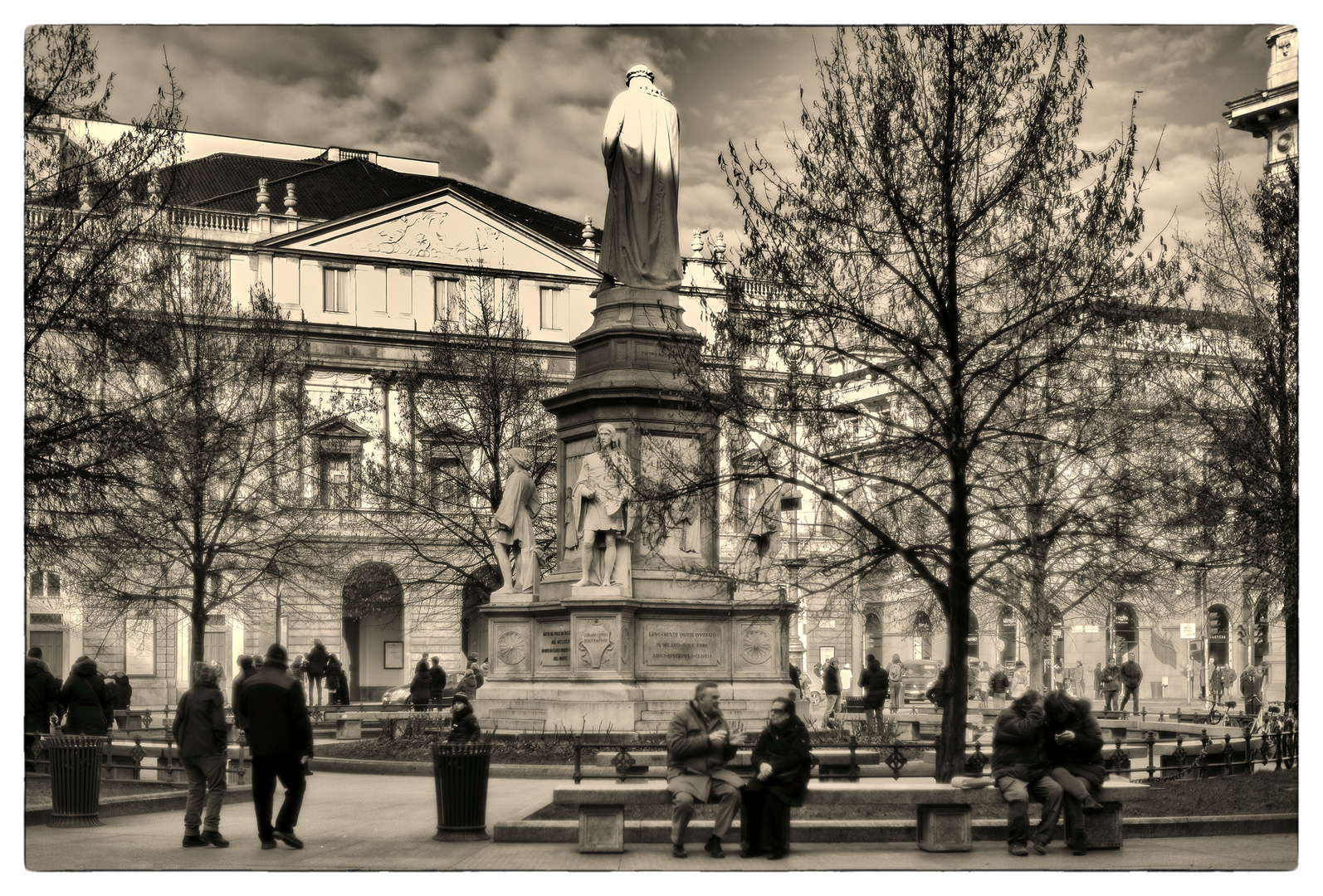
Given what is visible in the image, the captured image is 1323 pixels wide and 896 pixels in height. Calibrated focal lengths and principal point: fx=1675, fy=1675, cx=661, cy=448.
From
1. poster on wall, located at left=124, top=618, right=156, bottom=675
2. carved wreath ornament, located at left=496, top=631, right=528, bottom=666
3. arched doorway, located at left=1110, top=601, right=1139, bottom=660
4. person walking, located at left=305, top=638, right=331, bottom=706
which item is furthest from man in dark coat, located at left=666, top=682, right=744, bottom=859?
poster on wall, located at left=124, top=618, right=156, bottom=675

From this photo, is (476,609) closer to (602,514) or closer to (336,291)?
(602,514)

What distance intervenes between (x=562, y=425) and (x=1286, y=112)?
9881 millimetres

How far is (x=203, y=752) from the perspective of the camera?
13.6 metres

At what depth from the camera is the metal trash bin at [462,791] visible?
13.5 m

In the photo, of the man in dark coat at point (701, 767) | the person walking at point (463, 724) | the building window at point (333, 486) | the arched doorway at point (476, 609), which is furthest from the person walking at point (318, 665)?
the man in dark coat at point (701, 767)

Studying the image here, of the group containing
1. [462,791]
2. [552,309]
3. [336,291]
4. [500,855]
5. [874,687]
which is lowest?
[500,855]

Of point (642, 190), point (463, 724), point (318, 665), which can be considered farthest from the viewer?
point (318, 665)

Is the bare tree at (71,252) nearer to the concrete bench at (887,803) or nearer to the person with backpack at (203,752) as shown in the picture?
the person with backpack at (203,752)

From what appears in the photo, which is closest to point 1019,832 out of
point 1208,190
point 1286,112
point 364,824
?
point 364,824

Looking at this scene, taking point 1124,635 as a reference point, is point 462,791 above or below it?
above

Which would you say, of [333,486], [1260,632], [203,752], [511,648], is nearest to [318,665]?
[333,486]

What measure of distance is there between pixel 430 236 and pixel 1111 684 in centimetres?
2683

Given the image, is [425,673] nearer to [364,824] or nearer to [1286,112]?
[364,824]

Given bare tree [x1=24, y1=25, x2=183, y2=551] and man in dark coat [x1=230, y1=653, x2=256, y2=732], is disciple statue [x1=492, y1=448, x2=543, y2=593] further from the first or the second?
bare tree [x1=24, y1=25, x2=183, y2=551]
